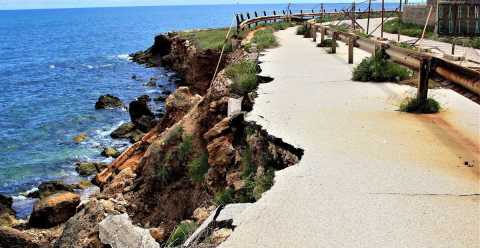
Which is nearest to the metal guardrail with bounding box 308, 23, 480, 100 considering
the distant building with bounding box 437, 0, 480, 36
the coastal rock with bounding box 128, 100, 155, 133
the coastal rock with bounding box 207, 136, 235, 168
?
the coastal rock with bounding box 207, 136, 235, 168

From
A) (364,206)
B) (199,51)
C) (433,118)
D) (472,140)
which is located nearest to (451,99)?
(433,118)

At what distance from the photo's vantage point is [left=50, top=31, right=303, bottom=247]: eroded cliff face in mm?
7551

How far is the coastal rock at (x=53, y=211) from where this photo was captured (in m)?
15.0

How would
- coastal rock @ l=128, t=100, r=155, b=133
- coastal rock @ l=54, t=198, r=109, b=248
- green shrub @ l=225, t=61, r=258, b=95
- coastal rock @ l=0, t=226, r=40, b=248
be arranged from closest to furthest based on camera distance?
1. coastal rock @ l=54, t=198, r=109, b=248
2. green shrub @ l=225, t=61, r=258, b=95
3. coastal rock @ l=0, t=226, r=40, b=248
4. coastal rock @ l=128, t=100, r=155, b=133

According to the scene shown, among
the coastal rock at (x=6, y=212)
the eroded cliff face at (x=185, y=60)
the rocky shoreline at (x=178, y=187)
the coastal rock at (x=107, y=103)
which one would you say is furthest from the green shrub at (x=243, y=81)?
the coastal rock at (x=107, y=103)

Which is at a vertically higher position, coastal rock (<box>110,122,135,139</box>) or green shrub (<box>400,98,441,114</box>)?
green shrub (<box>400,98,441,114</box>)

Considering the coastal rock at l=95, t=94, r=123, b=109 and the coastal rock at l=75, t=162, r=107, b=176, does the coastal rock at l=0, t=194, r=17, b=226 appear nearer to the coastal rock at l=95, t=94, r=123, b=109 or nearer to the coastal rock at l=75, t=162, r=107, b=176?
the coastal rock at l=75, t=162, r=107, b=176

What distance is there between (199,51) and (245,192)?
104ft

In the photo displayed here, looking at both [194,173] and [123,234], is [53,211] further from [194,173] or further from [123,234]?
[123,234]

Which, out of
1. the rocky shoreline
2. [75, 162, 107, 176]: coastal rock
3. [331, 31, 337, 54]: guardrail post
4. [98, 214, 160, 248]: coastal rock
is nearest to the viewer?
[98, 214, 160, 248]: coastal rock

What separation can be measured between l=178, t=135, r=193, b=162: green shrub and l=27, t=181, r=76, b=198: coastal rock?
873 cm

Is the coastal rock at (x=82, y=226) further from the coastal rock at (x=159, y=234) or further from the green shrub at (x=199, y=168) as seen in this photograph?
the green shrub at (x=199, y=168)

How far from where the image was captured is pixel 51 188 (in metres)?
18.8

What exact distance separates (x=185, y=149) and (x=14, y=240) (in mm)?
5034
